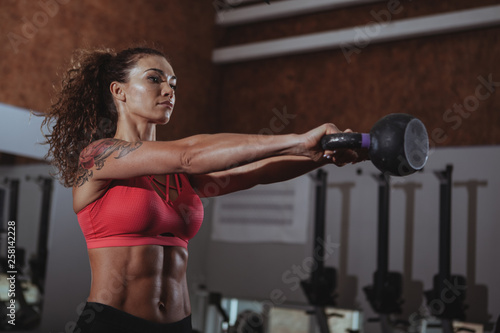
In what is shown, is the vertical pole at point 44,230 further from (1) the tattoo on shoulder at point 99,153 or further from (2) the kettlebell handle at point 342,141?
(2) the kettlebell handle at point 342,141

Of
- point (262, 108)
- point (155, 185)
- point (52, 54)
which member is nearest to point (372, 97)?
point (262, 108)

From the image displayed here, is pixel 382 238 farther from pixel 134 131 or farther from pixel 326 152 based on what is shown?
pixel 326 152

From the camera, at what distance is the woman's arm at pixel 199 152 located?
1284 millimetres

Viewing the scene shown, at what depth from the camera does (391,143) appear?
51.4 inches

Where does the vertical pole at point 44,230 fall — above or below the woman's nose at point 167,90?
below

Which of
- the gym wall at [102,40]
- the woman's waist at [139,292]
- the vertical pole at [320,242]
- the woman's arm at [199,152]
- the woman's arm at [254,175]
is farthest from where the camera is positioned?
the gym wall at [102,40]

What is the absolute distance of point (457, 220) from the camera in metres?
4.46

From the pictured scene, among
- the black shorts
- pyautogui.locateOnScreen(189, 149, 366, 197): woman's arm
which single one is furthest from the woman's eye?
the black shorts

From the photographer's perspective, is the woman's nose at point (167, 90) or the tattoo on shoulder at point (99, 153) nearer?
the tattoo on shoulder at point (99, 153)

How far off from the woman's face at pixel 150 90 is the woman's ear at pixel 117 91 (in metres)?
0.02

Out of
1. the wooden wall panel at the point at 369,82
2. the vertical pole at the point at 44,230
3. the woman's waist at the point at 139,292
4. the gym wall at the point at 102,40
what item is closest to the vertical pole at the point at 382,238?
the wooden wall panel at the point at 369,82

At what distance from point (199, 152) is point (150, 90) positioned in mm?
641

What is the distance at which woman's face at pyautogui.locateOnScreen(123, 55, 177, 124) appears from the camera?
1895 millimetres

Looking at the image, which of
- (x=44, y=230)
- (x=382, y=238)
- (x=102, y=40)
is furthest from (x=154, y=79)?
(x=102, y=40)
